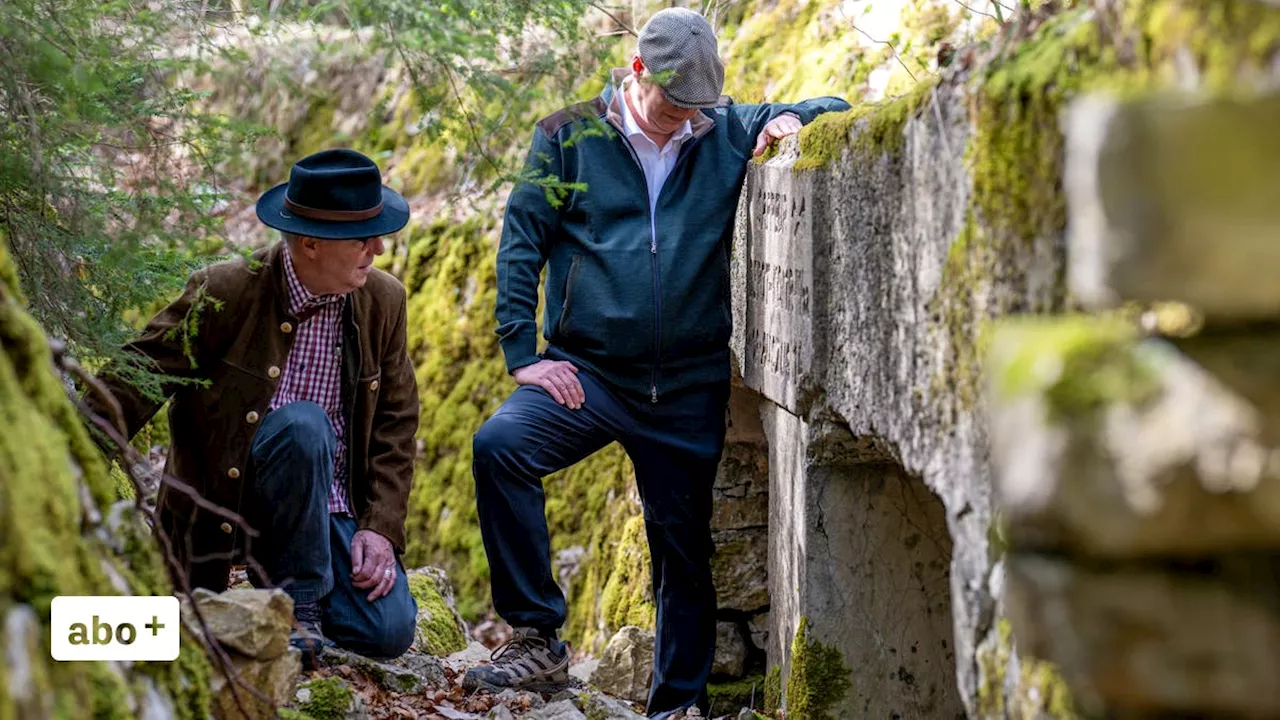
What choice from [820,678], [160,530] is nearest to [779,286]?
[820,678]

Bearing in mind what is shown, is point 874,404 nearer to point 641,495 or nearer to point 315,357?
point 641,495

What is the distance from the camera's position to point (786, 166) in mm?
4617

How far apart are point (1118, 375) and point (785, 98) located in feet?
19.0

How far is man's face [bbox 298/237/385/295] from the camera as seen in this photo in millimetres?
4531

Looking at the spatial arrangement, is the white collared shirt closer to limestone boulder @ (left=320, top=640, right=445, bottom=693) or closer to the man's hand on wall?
the man's hand on wall

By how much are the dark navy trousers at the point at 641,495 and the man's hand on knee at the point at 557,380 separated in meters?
0.04

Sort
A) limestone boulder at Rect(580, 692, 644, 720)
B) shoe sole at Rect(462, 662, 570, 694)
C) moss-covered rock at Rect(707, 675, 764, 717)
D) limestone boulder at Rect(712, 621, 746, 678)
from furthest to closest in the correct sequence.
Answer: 1. limestone boulder at Rect(712, 621, 746, 678)
2. moss-covered rock at Rect(707, 675, 764, 717)
3. shoe sole at Rect(462, 662, 570, 694)
4. limestone boulder at Rect(580, 692, 644, 720)

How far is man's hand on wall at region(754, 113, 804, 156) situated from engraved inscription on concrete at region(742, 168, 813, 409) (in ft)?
0.60

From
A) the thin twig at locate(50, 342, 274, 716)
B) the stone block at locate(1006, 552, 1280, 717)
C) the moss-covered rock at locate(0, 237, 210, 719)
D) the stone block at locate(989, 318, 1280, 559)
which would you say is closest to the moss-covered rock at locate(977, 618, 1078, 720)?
the stone block at locate(1006, 552, 1280, 717)

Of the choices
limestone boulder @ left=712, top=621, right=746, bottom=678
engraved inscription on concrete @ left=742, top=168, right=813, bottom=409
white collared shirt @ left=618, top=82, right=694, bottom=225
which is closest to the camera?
engraved inscription on concrete @ left=742, top=168, right=813, bottom=409

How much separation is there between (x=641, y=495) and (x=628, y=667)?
134 centimetres

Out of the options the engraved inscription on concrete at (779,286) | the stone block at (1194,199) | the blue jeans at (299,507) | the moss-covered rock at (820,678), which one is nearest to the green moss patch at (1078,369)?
the stone block at (1194,199)

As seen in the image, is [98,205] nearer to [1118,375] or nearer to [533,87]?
[533,87]

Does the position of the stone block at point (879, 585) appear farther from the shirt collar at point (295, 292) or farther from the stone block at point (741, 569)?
the stone block at point (741, 569)
